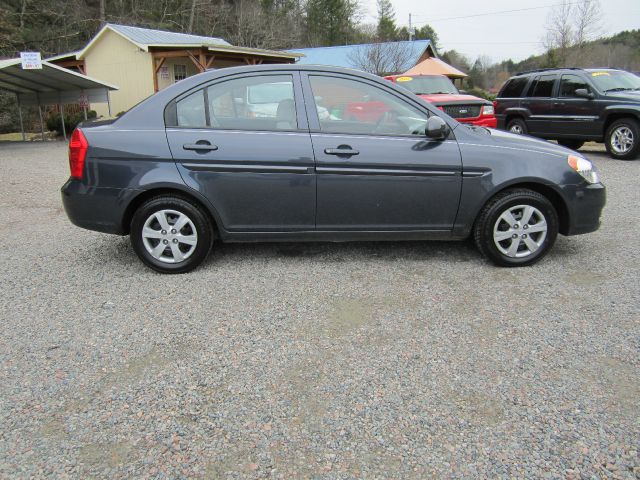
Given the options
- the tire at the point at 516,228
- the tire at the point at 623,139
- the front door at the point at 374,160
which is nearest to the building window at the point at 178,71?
the tire at the point at 623,139

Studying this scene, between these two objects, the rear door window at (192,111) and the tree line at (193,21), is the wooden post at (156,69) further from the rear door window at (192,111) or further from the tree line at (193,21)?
the rear door window at (192,111)

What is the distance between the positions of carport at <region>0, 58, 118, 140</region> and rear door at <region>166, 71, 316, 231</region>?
46.0ft

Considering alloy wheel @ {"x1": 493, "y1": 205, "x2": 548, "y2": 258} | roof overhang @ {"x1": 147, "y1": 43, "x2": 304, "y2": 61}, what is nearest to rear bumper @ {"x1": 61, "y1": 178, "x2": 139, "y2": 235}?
alloy wheel @ {"x1": 493, "y1": 205, "x2": 548, "y2": 258}

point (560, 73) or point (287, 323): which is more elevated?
point (560, 73)

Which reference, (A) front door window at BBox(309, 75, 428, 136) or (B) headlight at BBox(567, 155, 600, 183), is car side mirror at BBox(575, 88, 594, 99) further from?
(A) front door window at BBox(309, 75, 428, 136)

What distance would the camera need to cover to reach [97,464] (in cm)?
221

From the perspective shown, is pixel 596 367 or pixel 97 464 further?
pixel 596 367

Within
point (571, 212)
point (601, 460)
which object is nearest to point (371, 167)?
point (571, 212)

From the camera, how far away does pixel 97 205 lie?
13.9 ft

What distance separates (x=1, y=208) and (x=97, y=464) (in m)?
6.24

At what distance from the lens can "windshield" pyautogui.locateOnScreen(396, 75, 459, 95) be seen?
1234 cm

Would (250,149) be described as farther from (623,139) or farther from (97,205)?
(623,139)

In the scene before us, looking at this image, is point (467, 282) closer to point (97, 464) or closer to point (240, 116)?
point (240, 116)

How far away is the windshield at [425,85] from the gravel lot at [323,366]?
8.28 m
